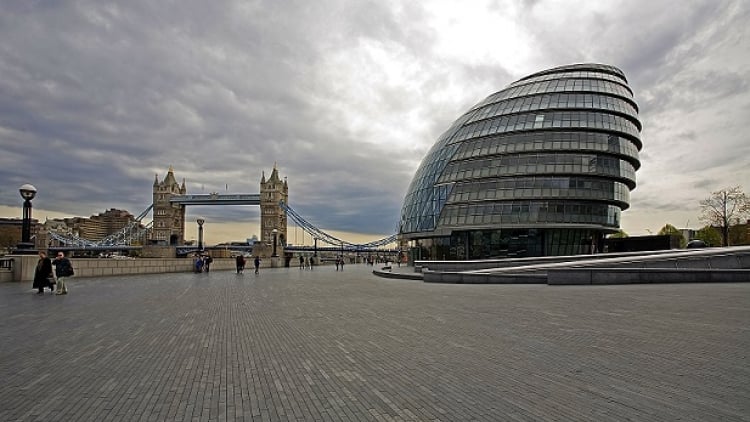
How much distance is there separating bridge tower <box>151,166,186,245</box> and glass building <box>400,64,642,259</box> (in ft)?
355

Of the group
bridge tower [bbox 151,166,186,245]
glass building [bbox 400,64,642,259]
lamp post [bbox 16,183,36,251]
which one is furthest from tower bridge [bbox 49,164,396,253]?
lamp post [bbox 16,183,36,251]

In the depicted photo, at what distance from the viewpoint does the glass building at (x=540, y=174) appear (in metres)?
52.1

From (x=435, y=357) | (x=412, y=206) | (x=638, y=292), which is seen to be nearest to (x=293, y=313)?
(x=435, y=357)

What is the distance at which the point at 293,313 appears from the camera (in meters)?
12.8

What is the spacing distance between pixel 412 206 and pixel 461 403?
2348 inches

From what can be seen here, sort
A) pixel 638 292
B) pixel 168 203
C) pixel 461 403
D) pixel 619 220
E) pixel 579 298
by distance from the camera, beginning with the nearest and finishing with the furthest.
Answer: pixel 461 403
pixel 579 298
pixel 638 292
pixel 619 220
pixel 168 203

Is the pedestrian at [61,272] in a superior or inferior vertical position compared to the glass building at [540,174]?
inferior

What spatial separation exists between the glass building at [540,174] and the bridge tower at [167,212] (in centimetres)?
10816

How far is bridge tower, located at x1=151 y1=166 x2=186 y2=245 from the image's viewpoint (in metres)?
143

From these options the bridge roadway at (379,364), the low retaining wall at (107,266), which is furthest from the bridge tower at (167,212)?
the bridge roadway at (379,364)

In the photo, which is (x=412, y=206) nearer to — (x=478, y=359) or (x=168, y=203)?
(x=478, y=359)

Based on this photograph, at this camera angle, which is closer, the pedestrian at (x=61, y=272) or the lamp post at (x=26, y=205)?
the pedestrian at (x=61, y=272)

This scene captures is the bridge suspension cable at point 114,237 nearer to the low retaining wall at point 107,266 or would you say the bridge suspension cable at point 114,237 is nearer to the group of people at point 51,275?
the low retaining wall at point 107,266

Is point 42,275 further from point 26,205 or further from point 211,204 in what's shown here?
point 211,204
